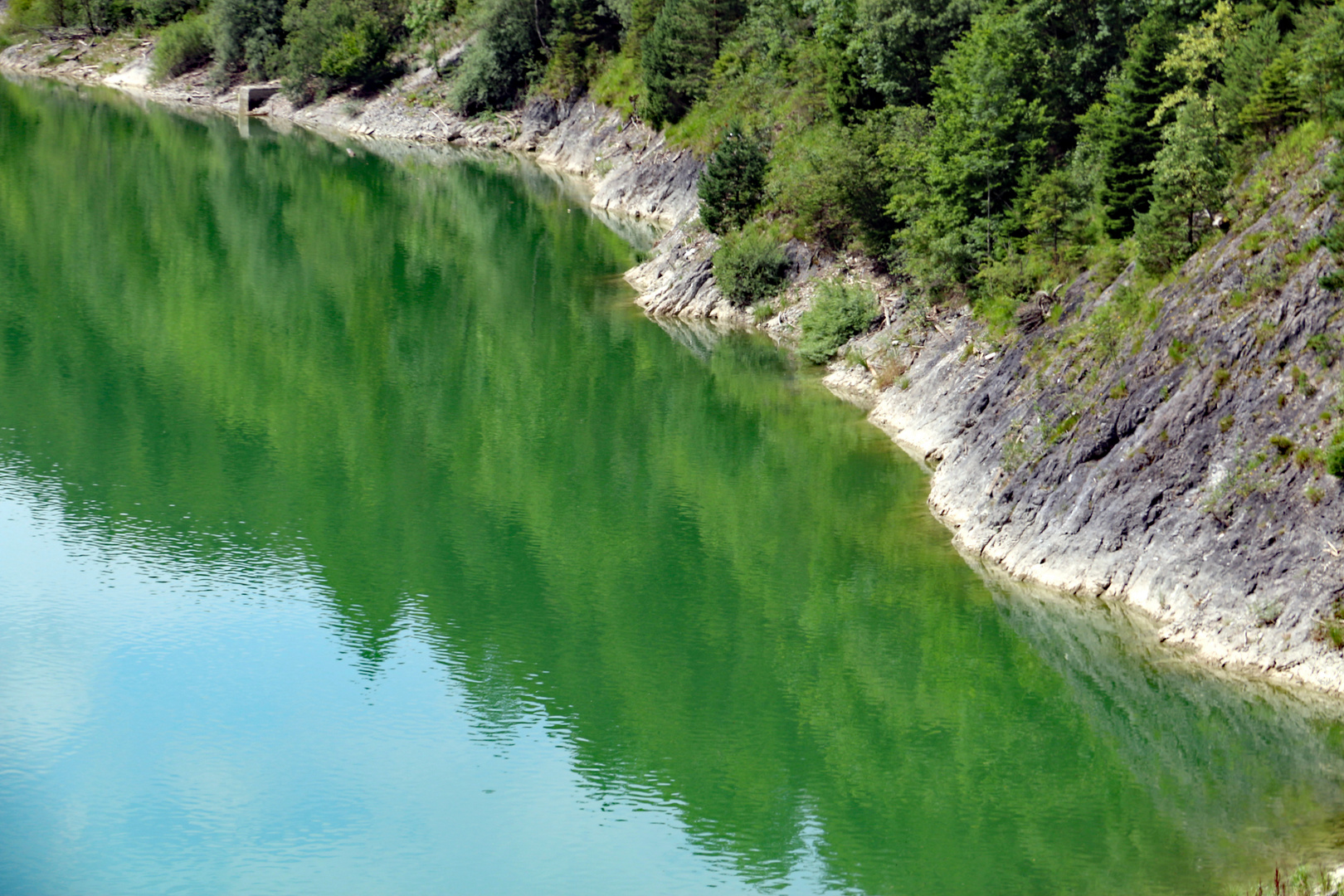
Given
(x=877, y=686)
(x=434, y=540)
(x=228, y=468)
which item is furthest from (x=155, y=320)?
(x=877, y=686)

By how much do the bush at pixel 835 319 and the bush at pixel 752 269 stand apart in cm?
540

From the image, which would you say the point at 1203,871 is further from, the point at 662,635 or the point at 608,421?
the point at 608,421

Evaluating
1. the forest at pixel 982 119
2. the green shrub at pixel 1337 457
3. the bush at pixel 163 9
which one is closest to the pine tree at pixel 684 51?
the forest at pixel 982 119

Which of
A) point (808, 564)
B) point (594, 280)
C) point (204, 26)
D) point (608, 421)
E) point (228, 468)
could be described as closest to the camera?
point (808, 564)

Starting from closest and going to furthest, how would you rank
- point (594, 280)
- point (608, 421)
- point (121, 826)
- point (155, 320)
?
point (121, 826) < point (608, 421) < point (155, 320) < point (594, 280)

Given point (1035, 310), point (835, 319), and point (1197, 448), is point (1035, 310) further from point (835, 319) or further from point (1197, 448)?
point (835, 319)

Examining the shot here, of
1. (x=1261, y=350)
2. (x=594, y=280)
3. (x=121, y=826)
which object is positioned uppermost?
(x=1261, y=350)

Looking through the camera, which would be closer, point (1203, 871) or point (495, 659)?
point (1203, 871)

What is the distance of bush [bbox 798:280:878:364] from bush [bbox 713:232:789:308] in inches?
213

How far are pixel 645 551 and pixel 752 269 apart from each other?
25.3m

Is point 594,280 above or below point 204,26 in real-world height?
below

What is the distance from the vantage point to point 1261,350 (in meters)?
32.6

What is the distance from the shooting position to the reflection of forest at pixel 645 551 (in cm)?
2712

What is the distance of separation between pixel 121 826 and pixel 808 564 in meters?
19.6
